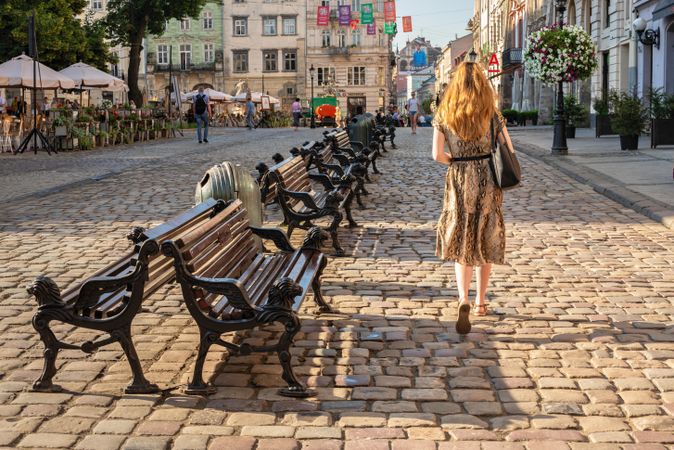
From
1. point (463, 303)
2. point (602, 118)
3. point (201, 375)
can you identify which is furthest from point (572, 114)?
point (201, 375)

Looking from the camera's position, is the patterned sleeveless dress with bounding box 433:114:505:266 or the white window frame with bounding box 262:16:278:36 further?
the white window frame with bounding box 262:16:278:36

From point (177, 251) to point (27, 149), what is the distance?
78.0 feet

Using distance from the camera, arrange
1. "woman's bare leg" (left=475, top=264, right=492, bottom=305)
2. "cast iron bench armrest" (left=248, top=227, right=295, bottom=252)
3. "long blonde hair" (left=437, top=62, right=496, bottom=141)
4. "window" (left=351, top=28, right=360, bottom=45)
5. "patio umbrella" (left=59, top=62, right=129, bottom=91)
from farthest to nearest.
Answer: "window" (left=351, top=28, right=360, bottom=45) < "patio umbrella" (left=59, top=62, right=129, bottom=91) < "cast iron bench armrest" (left=248, top=227, right=295, bottom=252) < "woman's bare leg" (left=475, top=264, right=492, bottom=305) < "long blonde hair" (left=437, top=62, right=496, bottom=141)

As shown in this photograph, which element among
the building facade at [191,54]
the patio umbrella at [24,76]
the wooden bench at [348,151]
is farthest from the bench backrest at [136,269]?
the building facade at [191,54]

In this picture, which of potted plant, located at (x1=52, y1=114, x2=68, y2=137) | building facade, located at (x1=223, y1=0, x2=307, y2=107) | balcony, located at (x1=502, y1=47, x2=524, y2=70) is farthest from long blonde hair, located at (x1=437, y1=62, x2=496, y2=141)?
building facade, located at (x1=223, y1=0, x2=307, y2=107)

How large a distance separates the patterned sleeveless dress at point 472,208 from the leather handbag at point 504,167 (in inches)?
3.0

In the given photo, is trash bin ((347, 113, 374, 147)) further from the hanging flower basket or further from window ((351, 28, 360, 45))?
window ((351, 28, 360, 45))

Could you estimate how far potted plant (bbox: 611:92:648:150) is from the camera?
2167 cm

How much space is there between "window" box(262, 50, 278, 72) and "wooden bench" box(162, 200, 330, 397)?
79.2 m

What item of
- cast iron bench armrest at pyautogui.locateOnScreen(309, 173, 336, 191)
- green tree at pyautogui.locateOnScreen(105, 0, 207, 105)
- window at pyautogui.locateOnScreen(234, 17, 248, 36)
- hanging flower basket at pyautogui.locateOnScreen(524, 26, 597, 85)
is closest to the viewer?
cast iron bench armrest at pyautogui.locateOnScreen(309, 173, 336, 191)

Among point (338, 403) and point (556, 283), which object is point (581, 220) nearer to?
point (556, 283)

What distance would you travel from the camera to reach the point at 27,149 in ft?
89.2

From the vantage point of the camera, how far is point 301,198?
31.3ft

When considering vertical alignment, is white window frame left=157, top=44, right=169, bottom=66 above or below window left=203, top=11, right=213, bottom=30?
below
